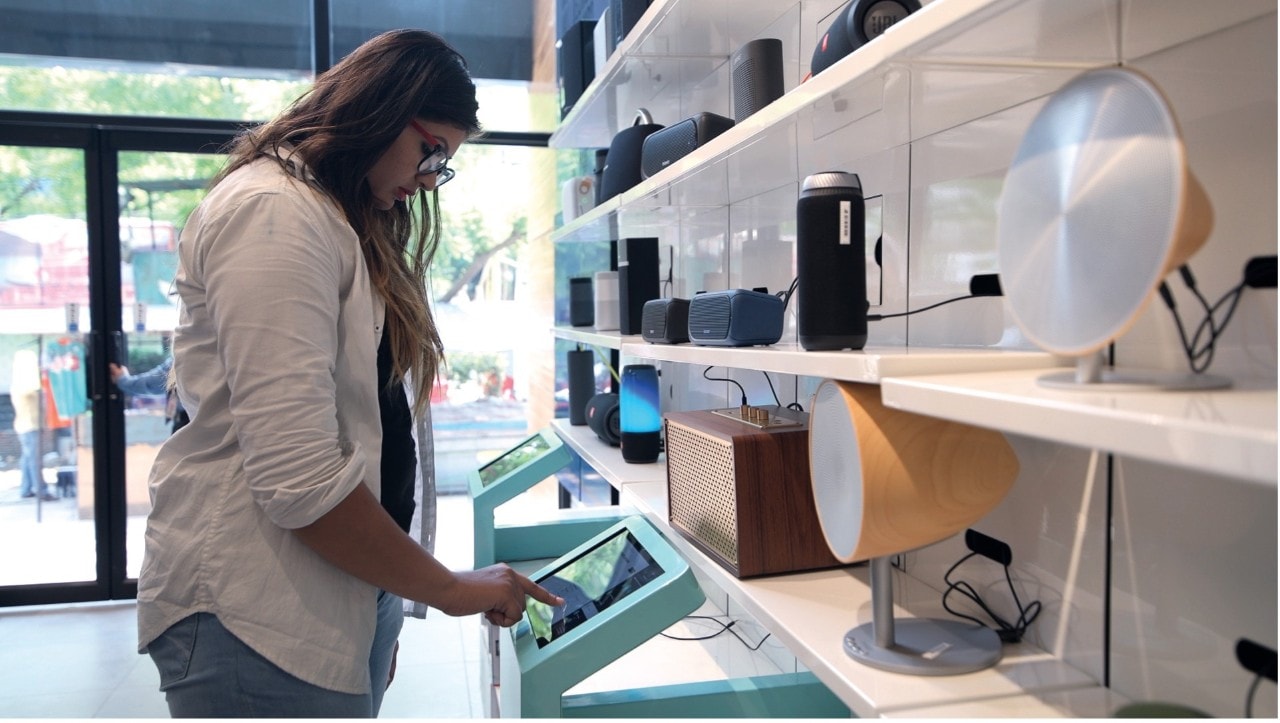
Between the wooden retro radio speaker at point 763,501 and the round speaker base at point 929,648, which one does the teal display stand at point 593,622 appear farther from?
the round speaker base at point 929,648

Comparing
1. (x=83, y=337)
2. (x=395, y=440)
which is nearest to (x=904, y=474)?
(x=395, y=440)

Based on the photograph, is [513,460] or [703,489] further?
[513,460]

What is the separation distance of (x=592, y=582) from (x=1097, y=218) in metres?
1.06

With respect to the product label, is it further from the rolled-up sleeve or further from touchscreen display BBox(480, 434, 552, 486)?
touchscreen display BBox(480, 434, 552, 486)

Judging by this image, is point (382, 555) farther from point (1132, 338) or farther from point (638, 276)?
point (638, 276)

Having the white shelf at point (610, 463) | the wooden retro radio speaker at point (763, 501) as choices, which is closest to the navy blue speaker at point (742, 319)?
the wooden retro radio speaker at point (763, 501)

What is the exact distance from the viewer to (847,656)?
0.98 m

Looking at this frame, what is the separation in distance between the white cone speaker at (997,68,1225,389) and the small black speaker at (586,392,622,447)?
1.86 meters

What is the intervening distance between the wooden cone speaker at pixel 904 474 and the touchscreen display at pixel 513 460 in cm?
154

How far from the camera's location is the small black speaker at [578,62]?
290 cm

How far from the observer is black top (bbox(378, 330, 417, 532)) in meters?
1.29

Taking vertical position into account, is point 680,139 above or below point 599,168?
below

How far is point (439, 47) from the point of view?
1.29 m

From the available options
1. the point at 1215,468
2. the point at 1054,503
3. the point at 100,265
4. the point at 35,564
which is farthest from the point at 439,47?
the point at 35,564
